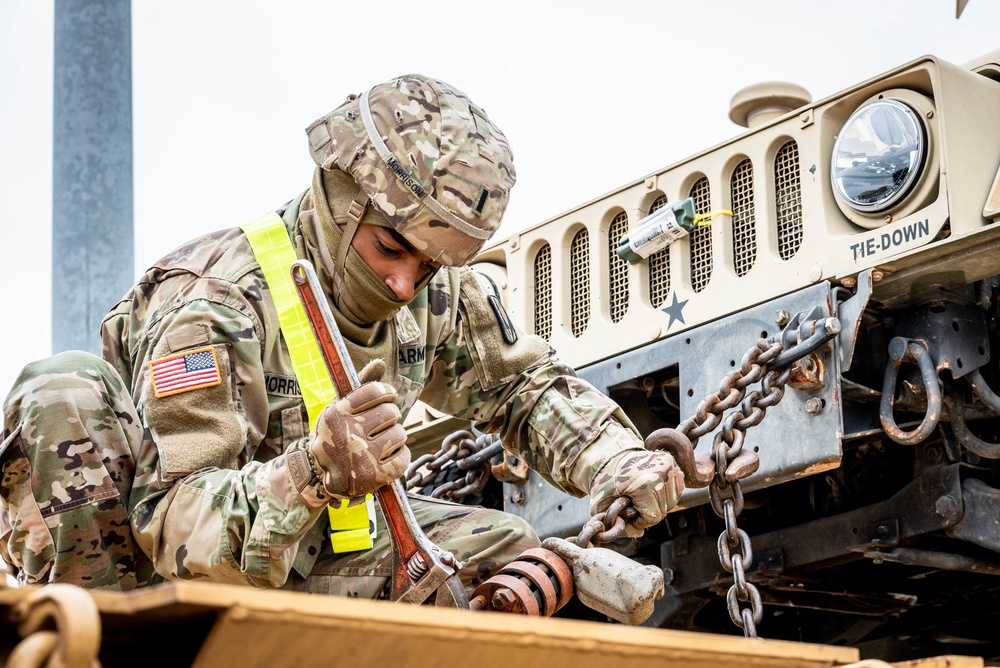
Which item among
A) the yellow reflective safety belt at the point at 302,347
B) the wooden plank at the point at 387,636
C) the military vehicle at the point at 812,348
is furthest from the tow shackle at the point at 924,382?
the wooden plank at the point at 387,636

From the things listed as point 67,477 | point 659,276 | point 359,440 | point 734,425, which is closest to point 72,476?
point 67,477

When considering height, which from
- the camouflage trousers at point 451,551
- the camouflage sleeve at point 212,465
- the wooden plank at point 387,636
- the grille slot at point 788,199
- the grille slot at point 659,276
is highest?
the grille slot at point 788,199

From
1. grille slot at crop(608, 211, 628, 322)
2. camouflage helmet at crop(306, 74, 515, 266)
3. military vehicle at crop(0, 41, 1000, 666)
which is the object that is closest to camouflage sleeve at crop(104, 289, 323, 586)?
camouflage helmet at crop(306, 74, 515, 266)

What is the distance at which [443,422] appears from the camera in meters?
4.64

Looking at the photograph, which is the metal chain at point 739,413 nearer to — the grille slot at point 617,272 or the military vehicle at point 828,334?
the military vehicle at point 828,334

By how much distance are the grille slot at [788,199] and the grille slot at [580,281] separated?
2.29 ft

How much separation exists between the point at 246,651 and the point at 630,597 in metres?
1.57

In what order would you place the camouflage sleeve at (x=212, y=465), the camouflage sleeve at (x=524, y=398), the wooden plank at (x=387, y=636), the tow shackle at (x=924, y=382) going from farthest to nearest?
the tow shackle at (x=924, y=382) → the camouflage sleeve at (x=524, y=398) → the camouflage sleeve at (x=212, y=465) → the wooden plank at (x=387, y=636)

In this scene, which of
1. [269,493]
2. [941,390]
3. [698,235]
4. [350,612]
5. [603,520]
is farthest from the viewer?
[698,235]

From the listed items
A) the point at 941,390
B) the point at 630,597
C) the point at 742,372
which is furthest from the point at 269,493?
the point at 941,390

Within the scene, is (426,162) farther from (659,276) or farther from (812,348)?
(659,276)

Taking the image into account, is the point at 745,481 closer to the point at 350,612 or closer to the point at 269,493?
the point at 269,493

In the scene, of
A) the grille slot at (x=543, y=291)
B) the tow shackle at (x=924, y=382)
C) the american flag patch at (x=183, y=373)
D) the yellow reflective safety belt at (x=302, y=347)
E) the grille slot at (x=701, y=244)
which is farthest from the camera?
the grille slot at (x=543, y=291)

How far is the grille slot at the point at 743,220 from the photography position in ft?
13.0
